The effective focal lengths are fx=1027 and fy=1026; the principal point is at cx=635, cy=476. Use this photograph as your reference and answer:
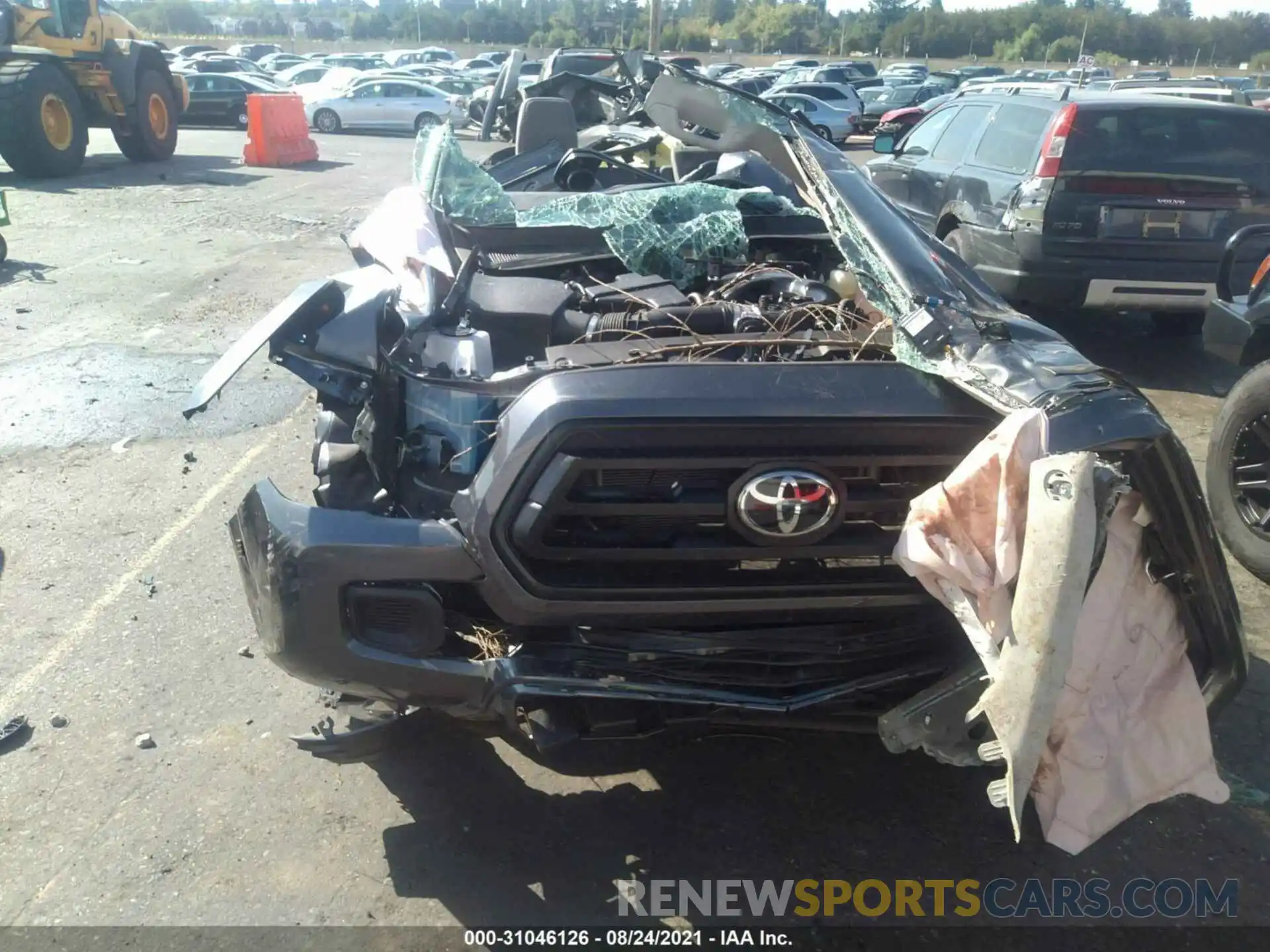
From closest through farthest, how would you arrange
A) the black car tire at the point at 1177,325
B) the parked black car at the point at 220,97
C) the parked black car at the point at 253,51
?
the black car tire at the point at 1177,325 → the parked black car at the point at 220,97 → the parked black car at the point at 253,51

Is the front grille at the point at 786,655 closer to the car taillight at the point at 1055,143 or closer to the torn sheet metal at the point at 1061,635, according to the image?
the torn sheet metal at the point at 1061,635

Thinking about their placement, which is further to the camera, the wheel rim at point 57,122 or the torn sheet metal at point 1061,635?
the wheel rim at point 57,122

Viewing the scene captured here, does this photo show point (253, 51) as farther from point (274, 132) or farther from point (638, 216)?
point (638, 216)

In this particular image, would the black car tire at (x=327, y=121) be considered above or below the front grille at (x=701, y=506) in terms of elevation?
below

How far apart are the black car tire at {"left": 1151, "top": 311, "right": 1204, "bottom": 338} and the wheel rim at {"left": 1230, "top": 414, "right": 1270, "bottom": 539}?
150 inches

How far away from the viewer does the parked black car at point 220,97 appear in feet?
79.6

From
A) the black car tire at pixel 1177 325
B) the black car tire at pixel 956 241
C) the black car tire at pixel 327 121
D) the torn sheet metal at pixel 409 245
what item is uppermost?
the torn sheet metal at pixel 409 245

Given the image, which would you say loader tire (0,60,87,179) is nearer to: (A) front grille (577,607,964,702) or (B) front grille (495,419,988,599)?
(B) front grille (495,419,988,599)

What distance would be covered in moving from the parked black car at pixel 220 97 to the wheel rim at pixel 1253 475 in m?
24.5

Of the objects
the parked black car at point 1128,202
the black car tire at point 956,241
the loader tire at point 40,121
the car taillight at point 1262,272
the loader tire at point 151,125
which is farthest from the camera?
the loader tire at point 151,125

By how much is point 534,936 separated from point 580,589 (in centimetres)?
91

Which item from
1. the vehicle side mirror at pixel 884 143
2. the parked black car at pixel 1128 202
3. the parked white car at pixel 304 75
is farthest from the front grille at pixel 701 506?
the parked white car at pixel 304 75

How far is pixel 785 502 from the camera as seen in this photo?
2.38 m

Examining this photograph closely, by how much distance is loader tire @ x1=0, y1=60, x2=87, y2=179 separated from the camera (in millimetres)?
13672
